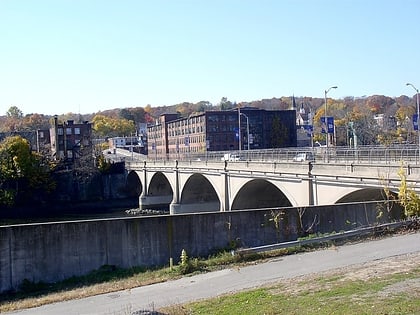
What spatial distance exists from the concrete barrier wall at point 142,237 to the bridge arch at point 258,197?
24108mm

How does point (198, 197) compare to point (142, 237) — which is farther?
point (198, 197)

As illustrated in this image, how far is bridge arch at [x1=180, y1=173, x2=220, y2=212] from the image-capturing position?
6216 cm

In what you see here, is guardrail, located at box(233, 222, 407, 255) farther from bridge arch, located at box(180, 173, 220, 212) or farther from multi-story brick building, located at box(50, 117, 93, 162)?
multi-story brick building, located at box(50, 117, 93, 162)

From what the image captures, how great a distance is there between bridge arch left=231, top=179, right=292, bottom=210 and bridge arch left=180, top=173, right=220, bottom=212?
15.7 metres

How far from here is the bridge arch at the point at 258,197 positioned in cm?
4469

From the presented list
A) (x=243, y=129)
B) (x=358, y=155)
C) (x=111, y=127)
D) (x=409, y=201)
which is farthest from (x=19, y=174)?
(x=111, y=127)

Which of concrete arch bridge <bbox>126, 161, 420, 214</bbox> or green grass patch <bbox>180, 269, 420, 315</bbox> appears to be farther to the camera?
concrete arch bridge <bbox>126, 161, 420, 214</bbox>

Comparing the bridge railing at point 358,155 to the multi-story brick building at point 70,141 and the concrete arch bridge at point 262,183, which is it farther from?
the multi-story brick building at point 70,141

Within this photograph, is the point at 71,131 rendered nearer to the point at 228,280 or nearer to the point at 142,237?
the point at 142,237

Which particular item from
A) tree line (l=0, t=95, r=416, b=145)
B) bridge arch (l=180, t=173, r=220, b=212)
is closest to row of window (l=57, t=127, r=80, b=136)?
tree line (l=0, t=95, r=416, b=145)

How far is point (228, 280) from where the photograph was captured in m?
13.7

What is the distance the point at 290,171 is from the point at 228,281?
21894mm

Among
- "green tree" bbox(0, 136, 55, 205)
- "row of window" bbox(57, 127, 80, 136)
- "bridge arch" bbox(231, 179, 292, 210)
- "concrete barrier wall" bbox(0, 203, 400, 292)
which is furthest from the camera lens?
"row of window" bbox(57, 127, 80, 136)

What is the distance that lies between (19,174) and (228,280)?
220 ft
